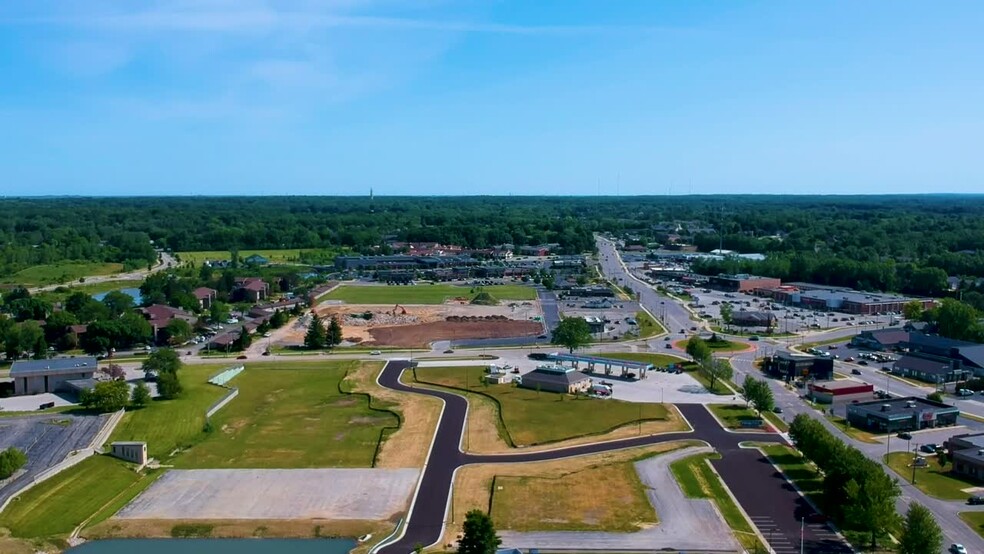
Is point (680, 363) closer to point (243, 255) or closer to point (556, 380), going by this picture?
point (556, 380)

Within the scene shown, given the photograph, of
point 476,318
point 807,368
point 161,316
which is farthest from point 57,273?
point 807,368

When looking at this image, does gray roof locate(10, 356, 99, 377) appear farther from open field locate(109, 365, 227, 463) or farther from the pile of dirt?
the pile of dirt

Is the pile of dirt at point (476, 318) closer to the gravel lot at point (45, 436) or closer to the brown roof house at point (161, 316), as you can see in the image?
the brown roof house at point (161, 316)

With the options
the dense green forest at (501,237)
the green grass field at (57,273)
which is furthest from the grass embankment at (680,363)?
the green grass field at (57,273)

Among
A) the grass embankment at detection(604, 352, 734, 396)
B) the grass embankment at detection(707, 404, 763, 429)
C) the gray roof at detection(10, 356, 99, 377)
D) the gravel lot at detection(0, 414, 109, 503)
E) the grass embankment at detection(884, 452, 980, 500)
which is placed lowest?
the gravel lot at detection(0, 414, 109, 503)

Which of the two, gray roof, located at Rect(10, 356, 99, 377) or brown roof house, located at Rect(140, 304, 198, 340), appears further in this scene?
brown roof house, located at Rect(140, 304, 198, 340)

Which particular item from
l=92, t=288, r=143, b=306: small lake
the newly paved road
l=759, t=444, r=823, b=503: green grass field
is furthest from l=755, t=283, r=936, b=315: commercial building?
l=92, t=288, r=143, b=306: small lake
